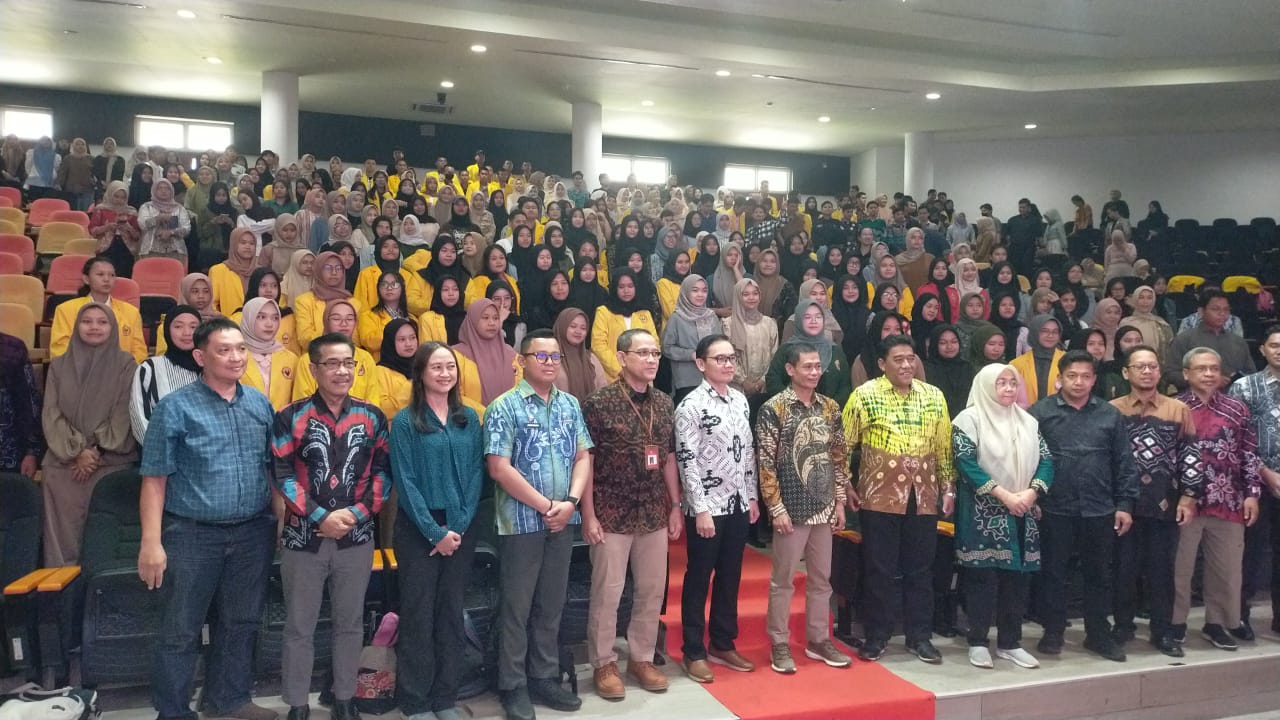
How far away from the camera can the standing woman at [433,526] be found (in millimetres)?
3348

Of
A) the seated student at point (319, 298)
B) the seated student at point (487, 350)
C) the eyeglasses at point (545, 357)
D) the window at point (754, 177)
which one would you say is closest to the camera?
the eyeglasses at point (545, 357)

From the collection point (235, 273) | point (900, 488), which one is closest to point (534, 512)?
point (900, 488)

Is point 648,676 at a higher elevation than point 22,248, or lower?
lower

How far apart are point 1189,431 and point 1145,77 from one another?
9.51 m

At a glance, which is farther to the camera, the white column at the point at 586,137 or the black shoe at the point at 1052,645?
the white column at the point at 586,137

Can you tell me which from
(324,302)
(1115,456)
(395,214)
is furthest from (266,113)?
(1115,456)

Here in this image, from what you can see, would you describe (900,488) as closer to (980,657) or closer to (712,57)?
(980,657)

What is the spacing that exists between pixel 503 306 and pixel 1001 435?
2868 millimetres

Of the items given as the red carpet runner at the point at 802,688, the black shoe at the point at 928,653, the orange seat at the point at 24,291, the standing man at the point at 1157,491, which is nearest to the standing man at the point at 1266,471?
the standing man at the point at 1157,491

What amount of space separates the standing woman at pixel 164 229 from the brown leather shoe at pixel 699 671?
18.7 feet

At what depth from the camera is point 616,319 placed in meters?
5.79

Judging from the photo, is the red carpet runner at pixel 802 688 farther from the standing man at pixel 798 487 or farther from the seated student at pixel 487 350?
the seated student at pixel 487 350

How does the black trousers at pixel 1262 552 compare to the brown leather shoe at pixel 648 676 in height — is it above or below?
above

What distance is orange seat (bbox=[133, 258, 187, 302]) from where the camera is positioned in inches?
266
